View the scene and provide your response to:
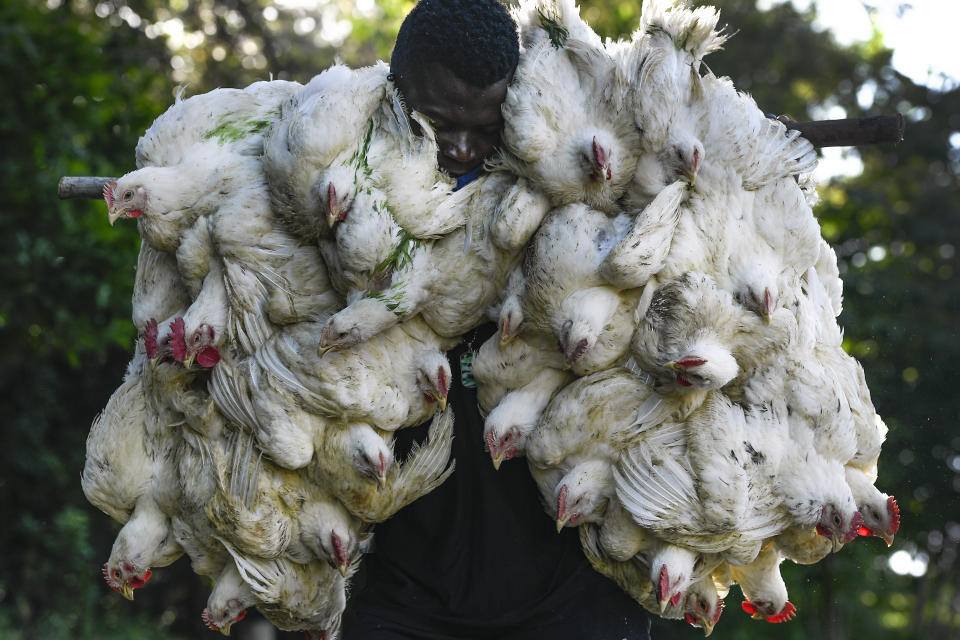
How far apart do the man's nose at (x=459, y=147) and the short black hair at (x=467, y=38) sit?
0.46ft

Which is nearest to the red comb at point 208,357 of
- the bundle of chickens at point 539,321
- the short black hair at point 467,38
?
the bundle of chickens at point 539,321

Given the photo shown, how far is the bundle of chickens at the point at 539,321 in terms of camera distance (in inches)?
78.7

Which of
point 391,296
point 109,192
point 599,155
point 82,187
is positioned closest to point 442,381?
point 391,296

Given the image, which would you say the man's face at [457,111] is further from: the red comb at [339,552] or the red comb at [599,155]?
the red comb at [339,552]

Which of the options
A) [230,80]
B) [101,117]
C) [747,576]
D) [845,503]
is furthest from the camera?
[230,80]

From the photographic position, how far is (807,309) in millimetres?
2072

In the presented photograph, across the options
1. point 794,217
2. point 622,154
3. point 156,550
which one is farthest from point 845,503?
point 156,550

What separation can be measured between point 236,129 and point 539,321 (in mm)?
820

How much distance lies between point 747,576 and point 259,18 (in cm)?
729

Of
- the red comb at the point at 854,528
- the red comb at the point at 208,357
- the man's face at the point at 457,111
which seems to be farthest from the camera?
the red comb at the point at 208,357

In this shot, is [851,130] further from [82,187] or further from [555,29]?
[82,187]

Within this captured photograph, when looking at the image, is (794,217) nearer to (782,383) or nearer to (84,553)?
(782,383)

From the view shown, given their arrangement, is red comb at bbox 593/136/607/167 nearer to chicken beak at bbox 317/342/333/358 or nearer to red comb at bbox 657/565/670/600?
chicken beak at bbox 317/342/333/358

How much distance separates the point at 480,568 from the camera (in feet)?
7.22
